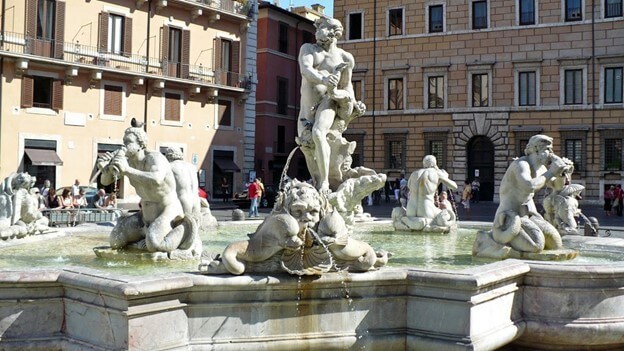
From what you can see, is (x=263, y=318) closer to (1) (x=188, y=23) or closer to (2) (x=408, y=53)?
(1) (x=188, y=23)

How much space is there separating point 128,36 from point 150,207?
2475 cm

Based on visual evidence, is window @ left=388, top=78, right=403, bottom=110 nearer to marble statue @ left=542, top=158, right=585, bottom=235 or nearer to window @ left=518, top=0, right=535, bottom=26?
window @ left=518, top=0, right=535, bottom=26

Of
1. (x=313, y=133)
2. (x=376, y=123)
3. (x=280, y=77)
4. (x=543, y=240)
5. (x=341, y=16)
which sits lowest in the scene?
(x=543, y=240)

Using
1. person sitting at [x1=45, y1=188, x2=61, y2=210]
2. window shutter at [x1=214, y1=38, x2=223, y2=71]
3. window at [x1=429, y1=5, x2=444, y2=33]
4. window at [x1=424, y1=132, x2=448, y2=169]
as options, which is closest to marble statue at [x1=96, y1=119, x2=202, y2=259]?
person sitting at [x1=45, y1=188, x2=61, y2=210]

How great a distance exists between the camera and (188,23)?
104 ft

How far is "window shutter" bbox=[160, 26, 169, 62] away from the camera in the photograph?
99.7ft

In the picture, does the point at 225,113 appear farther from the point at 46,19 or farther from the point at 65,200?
the point at 65,200

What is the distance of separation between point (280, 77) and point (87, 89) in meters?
14.2

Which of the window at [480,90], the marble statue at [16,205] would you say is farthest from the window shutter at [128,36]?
the marble statue at [16,205]

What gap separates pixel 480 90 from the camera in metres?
34.4

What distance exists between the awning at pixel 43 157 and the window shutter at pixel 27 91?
5.86 feet

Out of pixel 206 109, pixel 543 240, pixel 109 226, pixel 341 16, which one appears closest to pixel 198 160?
pixel 206 109

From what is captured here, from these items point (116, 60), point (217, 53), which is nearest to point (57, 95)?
point (116, 60)

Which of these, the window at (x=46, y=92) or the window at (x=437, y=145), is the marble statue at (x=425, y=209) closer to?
the window at (x=46, y=92)
